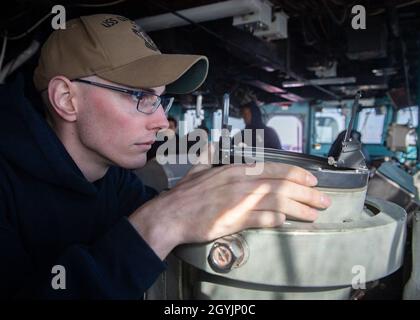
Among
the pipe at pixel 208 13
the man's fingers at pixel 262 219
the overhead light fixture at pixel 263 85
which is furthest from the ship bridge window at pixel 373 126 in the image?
the man's fingers at pixel 262 219

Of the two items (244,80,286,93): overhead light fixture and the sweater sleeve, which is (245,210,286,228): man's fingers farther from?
(244,80,286,93): overhead light fixture

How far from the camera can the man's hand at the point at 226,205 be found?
22.8 inches

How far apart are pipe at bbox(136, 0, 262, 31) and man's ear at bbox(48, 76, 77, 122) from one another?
1.53 metres

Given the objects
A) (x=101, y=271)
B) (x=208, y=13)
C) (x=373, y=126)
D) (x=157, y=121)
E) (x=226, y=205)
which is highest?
(x=208, y=13)

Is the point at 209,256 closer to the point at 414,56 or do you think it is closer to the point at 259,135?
the point at 259,135

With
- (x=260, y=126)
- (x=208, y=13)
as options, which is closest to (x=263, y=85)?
(x=260, y=126)

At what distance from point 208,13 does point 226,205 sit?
1955 millimetres

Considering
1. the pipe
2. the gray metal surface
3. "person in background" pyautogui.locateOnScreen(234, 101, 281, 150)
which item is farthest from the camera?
"person in background" pyautogui.locateOnScreen(234, 101, 281, 150)

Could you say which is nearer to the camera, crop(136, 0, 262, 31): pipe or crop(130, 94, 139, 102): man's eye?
crop(130, 94, 139, 102): man's eye

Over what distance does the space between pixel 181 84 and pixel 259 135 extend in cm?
48

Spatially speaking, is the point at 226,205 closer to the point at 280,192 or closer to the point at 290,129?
the point at 280,192

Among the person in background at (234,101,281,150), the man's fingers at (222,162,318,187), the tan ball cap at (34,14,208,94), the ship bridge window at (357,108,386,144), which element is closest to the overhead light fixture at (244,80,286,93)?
the person in background at (234,101,281,150)

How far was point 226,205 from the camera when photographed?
0.60 metres

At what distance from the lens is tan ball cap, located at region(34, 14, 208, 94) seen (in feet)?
2.82
